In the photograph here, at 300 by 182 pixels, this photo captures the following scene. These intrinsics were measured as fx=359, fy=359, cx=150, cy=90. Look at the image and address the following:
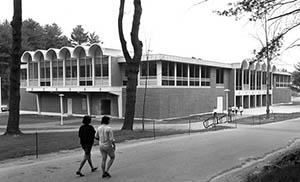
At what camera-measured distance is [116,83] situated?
39.1 m

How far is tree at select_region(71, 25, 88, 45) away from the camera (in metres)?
98.6

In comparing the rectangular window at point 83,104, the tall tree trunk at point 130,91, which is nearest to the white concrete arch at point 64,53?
the rectangular window at point 83,104

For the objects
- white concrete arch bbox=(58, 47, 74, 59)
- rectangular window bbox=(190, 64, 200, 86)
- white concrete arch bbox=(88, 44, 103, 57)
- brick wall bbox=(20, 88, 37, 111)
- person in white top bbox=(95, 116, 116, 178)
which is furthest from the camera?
brick wall bbox=(20, 88, 37, 111)

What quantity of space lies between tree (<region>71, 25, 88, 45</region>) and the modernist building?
46.4 meters

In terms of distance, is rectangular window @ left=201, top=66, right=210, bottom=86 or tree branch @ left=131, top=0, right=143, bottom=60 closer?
tree branch @ left=131, top=0, right=143, bottom=60

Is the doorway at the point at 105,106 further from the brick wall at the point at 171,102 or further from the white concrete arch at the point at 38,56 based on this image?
the white concrete arch at the point at 38,56

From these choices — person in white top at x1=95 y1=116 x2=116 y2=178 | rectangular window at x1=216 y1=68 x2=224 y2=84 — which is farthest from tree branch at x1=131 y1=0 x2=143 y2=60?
rectangular window at x1=216 y1=68 x2=224 y2=84

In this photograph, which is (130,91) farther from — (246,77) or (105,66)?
(246,77)

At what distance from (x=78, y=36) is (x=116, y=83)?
63476 mm

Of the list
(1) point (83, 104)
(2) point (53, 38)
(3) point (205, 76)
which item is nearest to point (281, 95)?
(3) point (205, 76)

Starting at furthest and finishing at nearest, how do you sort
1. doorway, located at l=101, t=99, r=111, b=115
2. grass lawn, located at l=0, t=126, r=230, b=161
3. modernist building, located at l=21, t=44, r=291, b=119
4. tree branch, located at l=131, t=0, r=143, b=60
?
1. doorway, located at l=101, t=99, r=111, b=115
2. modernist building, located at l=21, t=44, r=291, b=119
3. tree branch, located at l=131, t=0, r=143, b=60
4. grass lawn, located at l=0, t=126, r=230, b=161

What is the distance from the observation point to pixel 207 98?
44312mm

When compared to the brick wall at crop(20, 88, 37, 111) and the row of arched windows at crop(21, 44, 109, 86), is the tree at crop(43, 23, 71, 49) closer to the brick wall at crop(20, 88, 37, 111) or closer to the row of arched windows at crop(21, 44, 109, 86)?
the brick wall at crop(20, 88, 37, 111)

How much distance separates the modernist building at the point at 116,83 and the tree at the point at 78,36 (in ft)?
152
